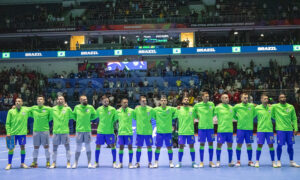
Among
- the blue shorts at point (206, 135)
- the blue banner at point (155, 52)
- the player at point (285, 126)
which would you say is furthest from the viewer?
the blue banner at point (155, 52)

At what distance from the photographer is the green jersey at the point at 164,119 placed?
458 inches

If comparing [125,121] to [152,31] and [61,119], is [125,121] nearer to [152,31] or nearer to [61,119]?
[61,119]

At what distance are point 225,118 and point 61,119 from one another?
18.9 feet

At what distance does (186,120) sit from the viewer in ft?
38.5

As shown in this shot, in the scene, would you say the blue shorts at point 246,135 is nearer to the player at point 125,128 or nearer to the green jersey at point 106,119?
the player at point 125,128

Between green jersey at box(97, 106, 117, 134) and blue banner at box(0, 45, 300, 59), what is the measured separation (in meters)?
21.7

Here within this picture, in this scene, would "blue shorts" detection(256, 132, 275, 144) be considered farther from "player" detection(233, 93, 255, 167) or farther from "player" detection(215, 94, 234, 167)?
"player" detection(215, 94, 234, 167)

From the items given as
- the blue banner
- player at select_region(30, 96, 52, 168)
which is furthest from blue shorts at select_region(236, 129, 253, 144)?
the blue banner

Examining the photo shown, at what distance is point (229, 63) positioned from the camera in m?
34.8

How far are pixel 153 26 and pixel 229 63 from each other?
889 centimetres

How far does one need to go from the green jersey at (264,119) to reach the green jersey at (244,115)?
0.24 meters

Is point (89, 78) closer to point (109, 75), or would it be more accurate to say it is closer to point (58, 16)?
point (109, 75)

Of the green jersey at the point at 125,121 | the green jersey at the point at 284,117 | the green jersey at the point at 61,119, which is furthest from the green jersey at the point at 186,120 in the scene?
the green jersey at the point at 61,119

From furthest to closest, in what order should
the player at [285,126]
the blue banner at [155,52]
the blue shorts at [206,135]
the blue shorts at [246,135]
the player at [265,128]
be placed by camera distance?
the blue banner at [155,52] → the blue shorts at [206,135] → the blue shorts at [246,135] → the player at [265,128] → the player at [285,126]
